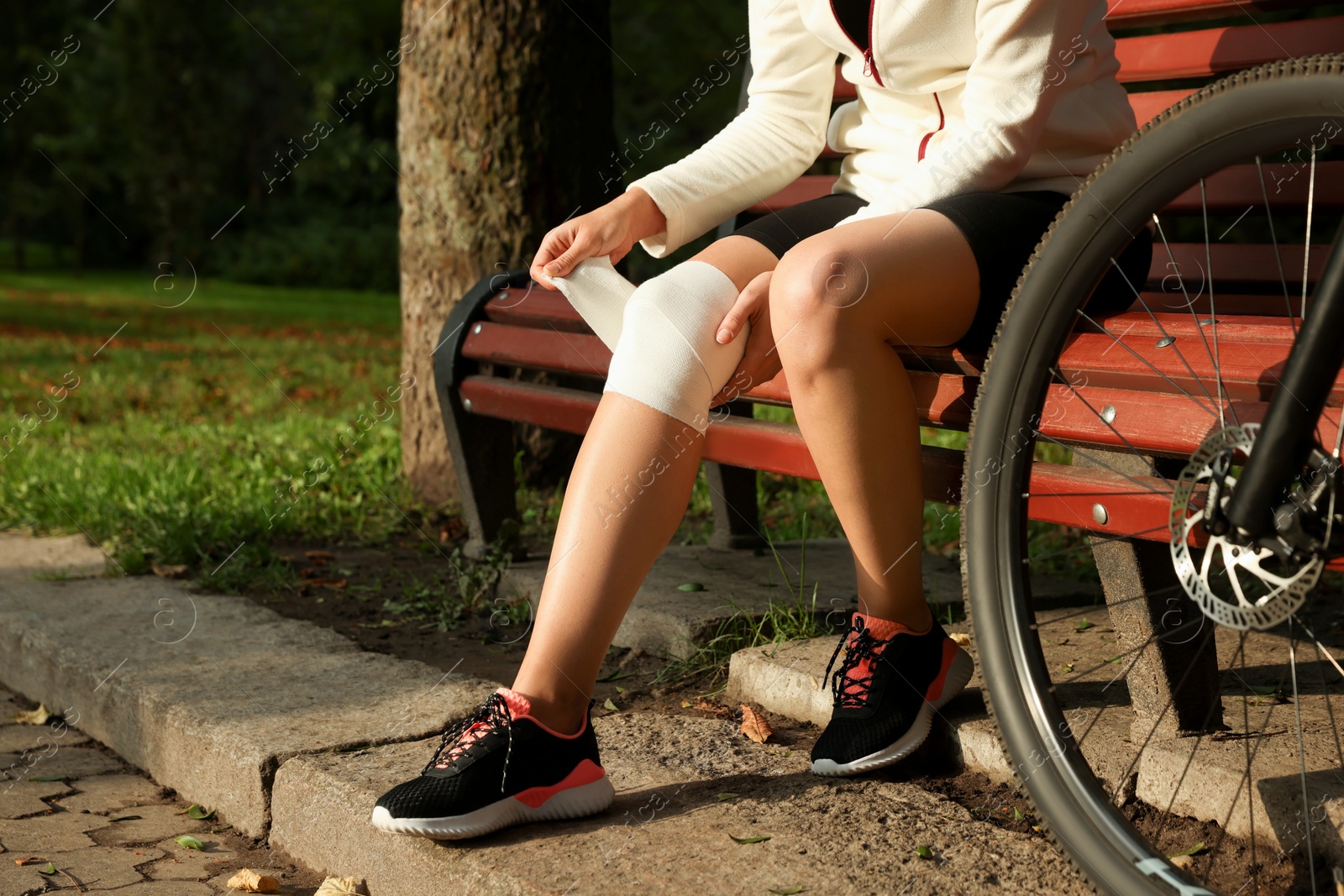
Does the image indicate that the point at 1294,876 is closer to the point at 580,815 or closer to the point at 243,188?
the point at 580,815

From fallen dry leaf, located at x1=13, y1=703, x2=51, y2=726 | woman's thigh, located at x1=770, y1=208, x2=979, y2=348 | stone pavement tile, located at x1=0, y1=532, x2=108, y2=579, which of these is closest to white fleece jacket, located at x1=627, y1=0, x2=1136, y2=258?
woman's thigh, located at x1=770, y1=208, x2=979, y2=348

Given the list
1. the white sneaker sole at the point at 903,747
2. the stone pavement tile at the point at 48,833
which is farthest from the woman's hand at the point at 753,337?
the stone pavement tile at the point at 48,833

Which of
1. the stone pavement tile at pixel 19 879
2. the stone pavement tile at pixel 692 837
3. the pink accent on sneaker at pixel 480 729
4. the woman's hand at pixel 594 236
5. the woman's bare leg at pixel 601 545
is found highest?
the woman's hand at pixel 594 236

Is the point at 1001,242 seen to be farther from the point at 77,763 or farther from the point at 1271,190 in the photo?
the point at 77,763

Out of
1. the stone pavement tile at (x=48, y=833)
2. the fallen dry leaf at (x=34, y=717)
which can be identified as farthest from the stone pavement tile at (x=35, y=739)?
the stone pavement tile at (x=48, y=833)

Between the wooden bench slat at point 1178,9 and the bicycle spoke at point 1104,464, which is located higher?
the wooden bench slat at point 1178,9

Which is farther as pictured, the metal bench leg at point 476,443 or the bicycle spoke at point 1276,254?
the metal bench leg at point 476,443

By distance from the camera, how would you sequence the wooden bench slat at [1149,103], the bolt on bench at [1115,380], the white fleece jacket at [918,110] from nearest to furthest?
1. the bolt on bench at [1115,380]
2. the white fleece jacket at [918,110]
3. the wooden bench slat at [1149,103]

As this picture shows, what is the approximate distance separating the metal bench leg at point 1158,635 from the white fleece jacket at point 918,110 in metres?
0.45

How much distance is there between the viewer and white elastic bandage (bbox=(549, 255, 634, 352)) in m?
1.99

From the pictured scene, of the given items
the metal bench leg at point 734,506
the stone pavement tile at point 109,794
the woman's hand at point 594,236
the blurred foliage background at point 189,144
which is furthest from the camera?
the blurred foliage background at point 189,144

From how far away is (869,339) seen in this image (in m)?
1.65

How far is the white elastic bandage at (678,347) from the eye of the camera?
175 cm

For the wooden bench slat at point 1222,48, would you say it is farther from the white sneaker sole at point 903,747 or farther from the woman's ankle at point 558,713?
the woman's ankle at point 558,713
